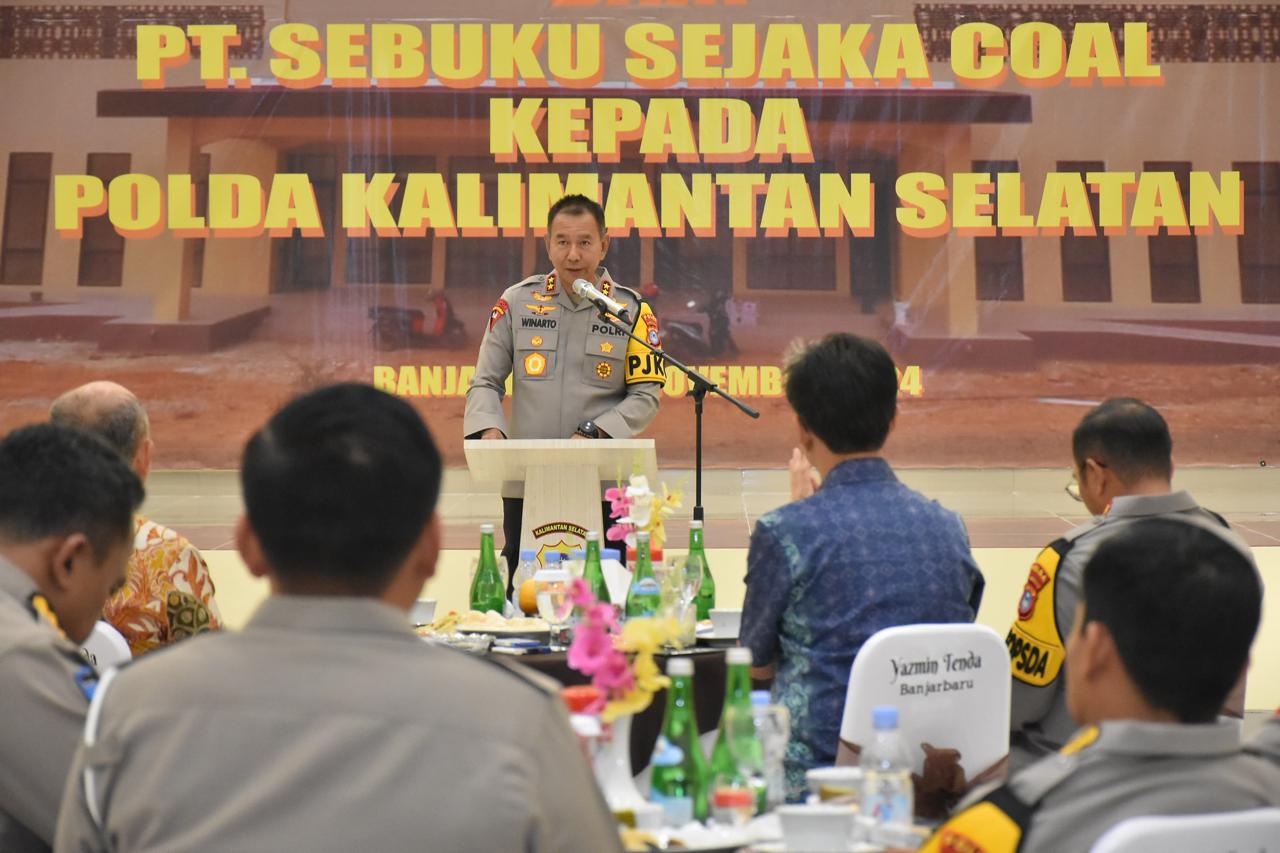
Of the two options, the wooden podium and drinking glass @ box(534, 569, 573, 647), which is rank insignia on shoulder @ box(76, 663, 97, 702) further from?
the wooden podium

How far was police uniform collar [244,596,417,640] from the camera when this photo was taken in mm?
1099

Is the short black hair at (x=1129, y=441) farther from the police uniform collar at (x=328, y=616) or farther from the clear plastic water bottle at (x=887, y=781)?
the police uniform collar at (x=328, y=616)

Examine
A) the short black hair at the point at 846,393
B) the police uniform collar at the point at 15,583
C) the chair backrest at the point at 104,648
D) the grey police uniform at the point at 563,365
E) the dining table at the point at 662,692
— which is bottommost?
the dining table at the point at 662,692

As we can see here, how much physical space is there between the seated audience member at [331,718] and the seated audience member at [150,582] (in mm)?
1443

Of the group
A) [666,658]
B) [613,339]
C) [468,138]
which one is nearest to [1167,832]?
[666,658]

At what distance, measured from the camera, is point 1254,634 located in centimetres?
132

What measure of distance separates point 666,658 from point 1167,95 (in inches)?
284

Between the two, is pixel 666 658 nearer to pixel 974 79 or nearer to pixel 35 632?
pixel 35 632

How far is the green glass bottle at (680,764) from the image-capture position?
1.61 meters

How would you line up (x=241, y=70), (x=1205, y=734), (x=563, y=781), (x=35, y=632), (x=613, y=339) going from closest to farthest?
1. (x=563, y=781)
2. (x=1205, y=734)
3. (x=35, y=632)
4. (x=613, y=339)
5. (x=241, y=70)

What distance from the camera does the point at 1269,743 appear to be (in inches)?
55.7

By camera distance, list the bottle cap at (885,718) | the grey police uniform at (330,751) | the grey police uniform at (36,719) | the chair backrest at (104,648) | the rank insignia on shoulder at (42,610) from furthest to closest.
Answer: the chair backrest at (104,648) → the bottle cap at (885,718) → the rank insignia on shoulder at (42,610) → the grey police uniform at (36,719) → the grey police uniform at (330,751)

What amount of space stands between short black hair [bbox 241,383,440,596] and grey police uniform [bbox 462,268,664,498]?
2.99m

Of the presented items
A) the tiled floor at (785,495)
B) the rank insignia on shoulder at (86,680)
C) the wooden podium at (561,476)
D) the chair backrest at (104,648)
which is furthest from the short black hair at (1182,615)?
the tiled floor at (785,495)
